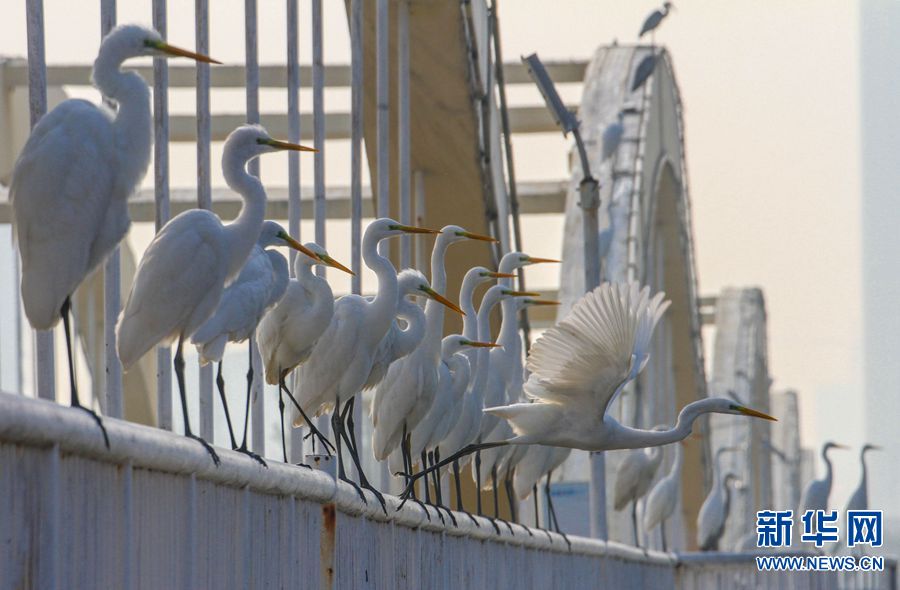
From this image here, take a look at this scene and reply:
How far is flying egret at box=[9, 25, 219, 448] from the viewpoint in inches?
247

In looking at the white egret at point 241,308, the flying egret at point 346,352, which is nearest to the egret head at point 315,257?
the white egret at point 241,308

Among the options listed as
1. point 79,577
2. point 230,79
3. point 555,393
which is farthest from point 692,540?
point 79,577

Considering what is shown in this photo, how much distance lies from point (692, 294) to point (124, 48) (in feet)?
96.6

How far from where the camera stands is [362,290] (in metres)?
17.1

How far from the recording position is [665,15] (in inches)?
1057

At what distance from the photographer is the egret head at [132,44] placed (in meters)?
7.32

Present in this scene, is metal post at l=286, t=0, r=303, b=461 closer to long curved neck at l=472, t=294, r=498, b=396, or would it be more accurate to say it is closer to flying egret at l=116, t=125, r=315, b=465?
long curved neck at l=472, t=294, r=498, b=396

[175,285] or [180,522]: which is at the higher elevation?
[175,285]

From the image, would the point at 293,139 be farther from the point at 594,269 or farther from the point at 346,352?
the point at 594,269

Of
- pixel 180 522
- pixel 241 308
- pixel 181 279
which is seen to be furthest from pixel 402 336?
pixel 180 522

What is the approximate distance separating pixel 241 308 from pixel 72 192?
9.10ft

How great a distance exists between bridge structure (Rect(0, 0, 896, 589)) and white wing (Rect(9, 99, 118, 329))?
0.56m

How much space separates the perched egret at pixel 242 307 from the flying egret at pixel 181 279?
544 millimetres

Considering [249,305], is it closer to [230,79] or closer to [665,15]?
[230,79]
